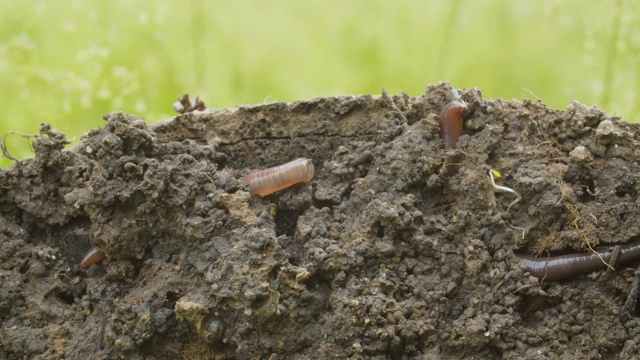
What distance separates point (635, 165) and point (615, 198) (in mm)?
128

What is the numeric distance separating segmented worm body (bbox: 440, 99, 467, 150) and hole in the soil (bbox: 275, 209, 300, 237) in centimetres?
51

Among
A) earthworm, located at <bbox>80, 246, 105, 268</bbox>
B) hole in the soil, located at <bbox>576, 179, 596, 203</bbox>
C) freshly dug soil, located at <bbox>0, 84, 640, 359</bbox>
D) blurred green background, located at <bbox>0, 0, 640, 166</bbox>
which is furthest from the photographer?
blurred green background, located at <bbox>0, 0, 640, 166</bbox>

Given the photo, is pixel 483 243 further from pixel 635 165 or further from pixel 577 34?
pixel 577 34

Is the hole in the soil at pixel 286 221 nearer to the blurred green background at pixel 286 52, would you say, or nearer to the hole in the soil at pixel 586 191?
the hole in the soil at pixel 586 191

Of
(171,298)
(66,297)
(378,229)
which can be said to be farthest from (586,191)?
(66,297)

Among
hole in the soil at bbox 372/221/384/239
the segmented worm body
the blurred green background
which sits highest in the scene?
the blurred green background

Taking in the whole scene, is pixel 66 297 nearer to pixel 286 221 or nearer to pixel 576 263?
pixel 286 221

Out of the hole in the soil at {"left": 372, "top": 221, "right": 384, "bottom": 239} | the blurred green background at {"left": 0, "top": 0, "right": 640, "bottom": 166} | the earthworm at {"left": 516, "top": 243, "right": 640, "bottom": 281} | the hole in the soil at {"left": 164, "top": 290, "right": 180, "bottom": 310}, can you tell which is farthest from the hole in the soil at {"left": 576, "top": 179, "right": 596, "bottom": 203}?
the blurred green background at {"left": 0, "top": 0, "right": 640, "bottom": 166}

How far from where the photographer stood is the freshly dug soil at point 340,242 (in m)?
1.71

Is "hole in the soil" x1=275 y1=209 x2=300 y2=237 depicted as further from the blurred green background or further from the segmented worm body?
the blurred green background

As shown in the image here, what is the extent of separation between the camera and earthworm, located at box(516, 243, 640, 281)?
1.74 meters

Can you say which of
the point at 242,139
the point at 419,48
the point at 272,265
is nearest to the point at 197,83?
the point at 419,48

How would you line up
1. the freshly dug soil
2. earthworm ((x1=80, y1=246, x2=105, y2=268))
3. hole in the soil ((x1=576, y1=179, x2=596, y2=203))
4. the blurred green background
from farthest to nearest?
the blurred green background
earthworm ((x1=80, y1=246, x2=105, y2=268))
hole in the soil ((x1=576, y1=179, x2=596, y2=203))
the freshly dug soil

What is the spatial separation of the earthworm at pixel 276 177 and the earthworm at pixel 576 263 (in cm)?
72
